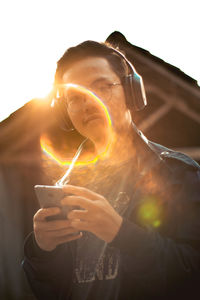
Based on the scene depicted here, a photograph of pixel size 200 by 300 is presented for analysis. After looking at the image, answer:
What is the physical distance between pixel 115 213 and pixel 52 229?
1.04 ft

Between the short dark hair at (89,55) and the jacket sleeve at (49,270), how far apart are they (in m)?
0.99

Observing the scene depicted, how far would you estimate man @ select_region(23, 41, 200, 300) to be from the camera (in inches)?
52.5

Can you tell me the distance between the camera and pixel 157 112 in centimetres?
558

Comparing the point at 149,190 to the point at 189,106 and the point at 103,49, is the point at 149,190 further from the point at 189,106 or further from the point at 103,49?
the point at 189,106

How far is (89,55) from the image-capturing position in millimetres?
1834

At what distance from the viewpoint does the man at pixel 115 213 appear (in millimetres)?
1334

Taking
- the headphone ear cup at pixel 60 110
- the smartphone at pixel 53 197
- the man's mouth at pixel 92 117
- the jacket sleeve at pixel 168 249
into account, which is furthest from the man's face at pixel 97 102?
the jacket sleeve at pixel 168 249

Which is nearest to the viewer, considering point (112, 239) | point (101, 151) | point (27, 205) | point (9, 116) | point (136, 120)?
point (112, 239)

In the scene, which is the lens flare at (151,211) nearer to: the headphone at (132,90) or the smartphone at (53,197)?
the smartphone at (53,197)

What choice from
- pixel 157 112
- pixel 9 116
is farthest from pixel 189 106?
pixel 9 116

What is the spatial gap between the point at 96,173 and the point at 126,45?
367 centimetres

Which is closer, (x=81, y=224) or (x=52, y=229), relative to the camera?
(x=81, y=224)

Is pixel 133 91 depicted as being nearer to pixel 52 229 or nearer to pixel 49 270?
pixel 52 229

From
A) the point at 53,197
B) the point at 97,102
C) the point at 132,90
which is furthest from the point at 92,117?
the point at 53,197
